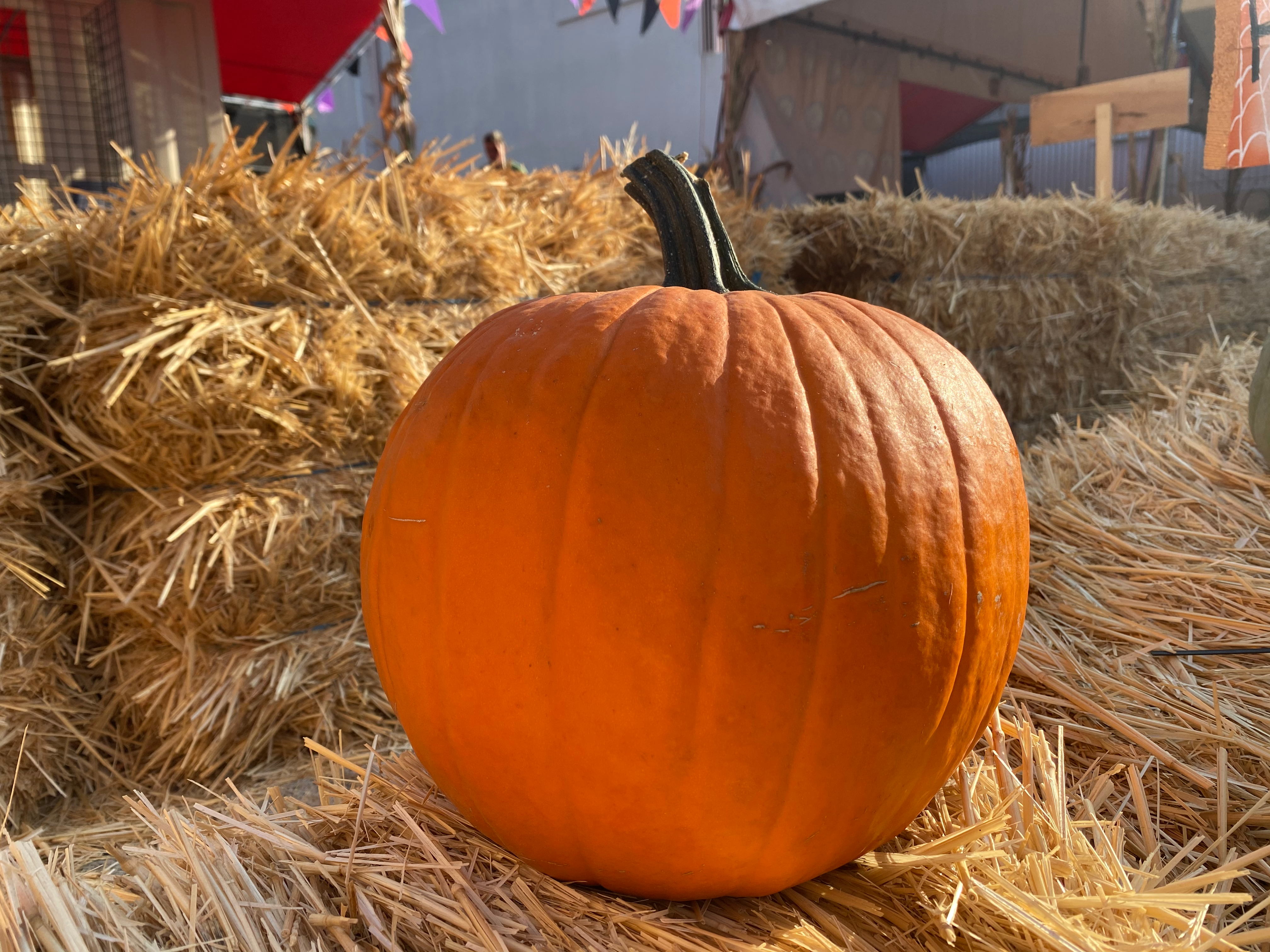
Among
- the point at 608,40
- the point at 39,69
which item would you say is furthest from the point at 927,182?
the point at 39,69

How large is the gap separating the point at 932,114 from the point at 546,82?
5026mm

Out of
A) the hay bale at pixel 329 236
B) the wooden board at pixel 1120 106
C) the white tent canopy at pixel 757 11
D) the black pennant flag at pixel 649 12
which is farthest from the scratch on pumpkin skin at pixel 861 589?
the black pennant flag at pixel 649 12

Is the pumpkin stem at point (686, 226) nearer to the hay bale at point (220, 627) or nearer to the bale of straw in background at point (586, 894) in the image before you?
the bale of straw in background at point (586, 894)

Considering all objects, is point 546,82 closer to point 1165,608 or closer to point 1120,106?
point 1120,106

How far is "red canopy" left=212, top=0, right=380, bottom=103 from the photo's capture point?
5.68 meters

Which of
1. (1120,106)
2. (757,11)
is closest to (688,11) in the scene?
(757,11)

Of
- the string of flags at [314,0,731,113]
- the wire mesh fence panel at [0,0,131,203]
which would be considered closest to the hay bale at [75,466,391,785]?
the string of flags at [314,0,731,113]

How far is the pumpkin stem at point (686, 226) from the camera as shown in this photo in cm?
111

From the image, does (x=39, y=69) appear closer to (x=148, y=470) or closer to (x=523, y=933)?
(x=148, y=470)

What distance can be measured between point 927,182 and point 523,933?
12832 mm

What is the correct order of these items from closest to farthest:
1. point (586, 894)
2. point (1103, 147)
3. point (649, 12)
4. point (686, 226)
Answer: point (586, 894)
point (686, 226)
point (1103, 147)
point (649, 12)

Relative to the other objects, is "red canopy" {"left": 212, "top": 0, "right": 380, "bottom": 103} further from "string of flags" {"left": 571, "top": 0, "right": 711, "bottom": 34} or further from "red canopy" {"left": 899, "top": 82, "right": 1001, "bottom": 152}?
"red canopy" {"left": 899, "top": 82, "right": 1001, "bottom": 152}

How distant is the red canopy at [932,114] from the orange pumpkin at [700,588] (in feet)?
32.4

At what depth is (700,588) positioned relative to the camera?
0.82 meters
